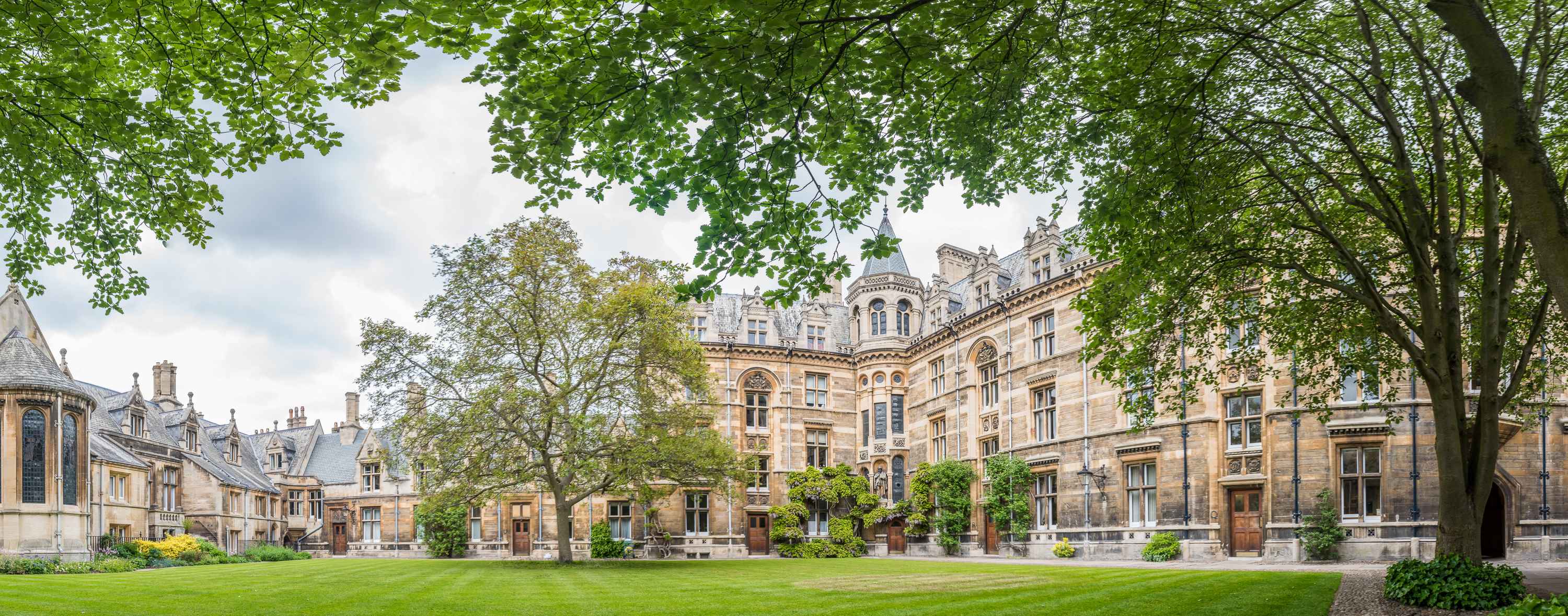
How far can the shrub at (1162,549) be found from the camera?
30.3 meters

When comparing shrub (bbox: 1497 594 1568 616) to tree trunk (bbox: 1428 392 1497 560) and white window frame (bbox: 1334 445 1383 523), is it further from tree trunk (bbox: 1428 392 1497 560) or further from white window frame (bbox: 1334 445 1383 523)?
white window frame (bbox: 1334 445 1383 523)

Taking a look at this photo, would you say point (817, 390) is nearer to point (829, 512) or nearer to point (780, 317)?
point (780, 317)

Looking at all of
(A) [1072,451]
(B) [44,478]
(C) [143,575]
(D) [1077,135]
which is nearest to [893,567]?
(A) [1072,451]

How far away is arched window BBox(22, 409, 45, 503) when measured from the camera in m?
33.2

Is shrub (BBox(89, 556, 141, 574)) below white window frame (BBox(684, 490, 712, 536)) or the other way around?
the other way around

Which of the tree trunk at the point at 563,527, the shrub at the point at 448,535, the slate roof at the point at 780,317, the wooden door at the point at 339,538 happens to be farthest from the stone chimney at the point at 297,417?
the tree trunk at the point at 563,527

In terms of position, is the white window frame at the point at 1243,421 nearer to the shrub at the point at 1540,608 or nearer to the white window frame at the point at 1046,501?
the white window frame at the point at 1046,501

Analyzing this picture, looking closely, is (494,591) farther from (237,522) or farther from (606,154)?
(237,522)

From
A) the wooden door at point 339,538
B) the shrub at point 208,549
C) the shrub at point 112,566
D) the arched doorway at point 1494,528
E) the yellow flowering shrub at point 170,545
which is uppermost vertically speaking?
the arched doorway at point 1494,528

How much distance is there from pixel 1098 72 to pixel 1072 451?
73.7 ft

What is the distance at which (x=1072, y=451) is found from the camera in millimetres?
35312

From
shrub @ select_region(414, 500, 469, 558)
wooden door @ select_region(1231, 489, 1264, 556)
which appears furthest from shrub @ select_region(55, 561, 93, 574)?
wooden door @ select_region(1231, 489, 1264, 556)

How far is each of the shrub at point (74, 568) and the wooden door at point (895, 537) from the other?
2995cm

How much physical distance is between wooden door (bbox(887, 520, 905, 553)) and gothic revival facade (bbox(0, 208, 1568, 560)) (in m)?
0.09
